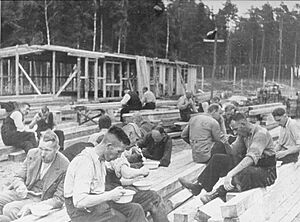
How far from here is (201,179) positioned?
6.30 m

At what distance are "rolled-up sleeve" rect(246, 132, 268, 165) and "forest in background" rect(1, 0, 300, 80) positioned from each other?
32720 mm

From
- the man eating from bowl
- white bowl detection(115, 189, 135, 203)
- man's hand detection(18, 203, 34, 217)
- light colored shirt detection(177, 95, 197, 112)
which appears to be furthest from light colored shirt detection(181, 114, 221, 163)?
light colored shirt detection(177, 95, 197, 112)

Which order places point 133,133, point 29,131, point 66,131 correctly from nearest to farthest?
point 133,133, point 29,131, point 66,131

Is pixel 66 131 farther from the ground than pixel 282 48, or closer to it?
closer to it

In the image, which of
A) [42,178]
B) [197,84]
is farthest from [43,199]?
[197,84]

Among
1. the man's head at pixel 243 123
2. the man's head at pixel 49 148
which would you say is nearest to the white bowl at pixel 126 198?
the man's head at pixel 49 148

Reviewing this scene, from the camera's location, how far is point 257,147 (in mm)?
5453

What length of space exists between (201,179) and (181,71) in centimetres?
2645

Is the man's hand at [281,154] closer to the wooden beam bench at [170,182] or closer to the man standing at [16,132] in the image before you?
the wooden beam bench at [170,182]

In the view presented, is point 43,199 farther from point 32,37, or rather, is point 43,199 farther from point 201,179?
point 32,37

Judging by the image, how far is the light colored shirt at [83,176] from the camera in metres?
3.83

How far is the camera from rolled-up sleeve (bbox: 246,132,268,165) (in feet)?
17.9

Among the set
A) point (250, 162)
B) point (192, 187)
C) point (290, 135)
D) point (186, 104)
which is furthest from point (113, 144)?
point (186, 104)

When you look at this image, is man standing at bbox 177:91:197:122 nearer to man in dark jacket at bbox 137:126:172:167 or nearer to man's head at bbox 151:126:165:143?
man in dark jacket at bbox 137:126:172:167
